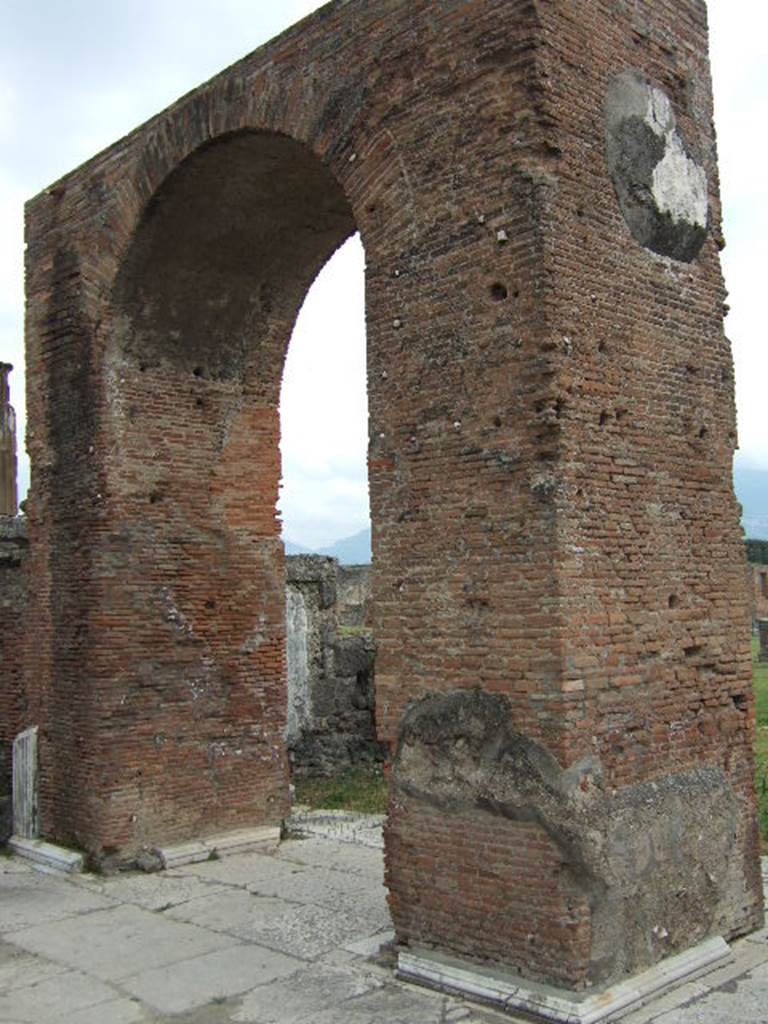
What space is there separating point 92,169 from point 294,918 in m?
5.98

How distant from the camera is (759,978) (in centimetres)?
554

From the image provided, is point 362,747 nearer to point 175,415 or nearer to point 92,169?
point 175,415

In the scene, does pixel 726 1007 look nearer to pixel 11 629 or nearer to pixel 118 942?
pixel 118 942

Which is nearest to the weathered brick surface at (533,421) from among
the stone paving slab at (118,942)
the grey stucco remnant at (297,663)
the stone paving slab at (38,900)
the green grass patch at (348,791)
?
the stone paving slab at (118,942)

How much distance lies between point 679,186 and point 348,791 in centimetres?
744

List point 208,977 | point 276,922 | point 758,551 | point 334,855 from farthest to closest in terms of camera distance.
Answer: point 758,551 → point 334,855 → point 276,922 → point 208,977

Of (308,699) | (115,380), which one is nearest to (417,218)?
(115,380)

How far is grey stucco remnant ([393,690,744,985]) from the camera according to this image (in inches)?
207

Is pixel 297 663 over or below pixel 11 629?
below

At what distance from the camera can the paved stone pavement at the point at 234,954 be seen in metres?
5.35

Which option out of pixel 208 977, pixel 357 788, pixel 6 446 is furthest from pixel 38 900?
pixel 6 446

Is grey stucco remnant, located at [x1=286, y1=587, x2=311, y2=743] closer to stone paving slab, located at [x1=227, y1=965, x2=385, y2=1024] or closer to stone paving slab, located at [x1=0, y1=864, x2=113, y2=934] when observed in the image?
stone paving slab, located at [x1=0, y1=864, x2=113, y2=934]

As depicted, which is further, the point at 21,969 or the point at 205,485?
the point at 205,485

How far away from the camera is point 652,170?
241 inches
